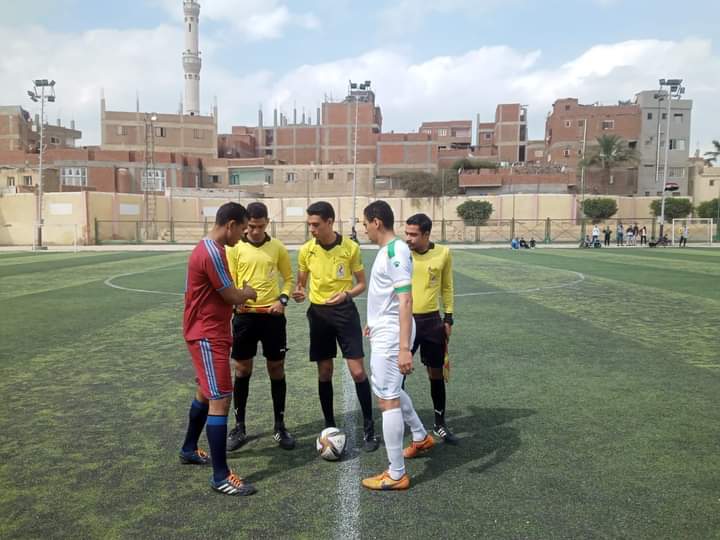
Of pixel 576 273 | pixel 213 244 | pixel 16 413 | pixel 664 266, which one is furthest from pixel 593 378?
pixel 664 266

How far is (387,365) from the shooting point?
4.09 meters

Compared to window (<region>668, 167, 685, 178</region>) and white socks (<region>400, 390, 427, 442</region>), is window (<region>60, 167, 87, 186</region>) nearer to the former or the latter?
white socks (<region>400, 390, 427, 442</region>)

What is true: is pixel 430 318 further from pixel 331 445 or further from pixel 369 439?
pixel 331 445

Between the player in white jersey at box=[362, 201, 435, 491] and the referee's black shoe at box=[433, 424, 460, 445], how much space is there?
3.06 feet

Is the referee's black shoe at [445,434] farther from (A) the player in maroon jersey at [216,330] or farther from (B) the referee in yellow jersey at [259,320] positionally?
(A) the player in maroon jersey at [216,330]

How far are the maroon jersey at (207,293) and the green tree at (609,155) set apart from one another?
74971mm

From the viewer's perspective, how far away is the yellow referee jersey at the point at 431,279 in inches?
205

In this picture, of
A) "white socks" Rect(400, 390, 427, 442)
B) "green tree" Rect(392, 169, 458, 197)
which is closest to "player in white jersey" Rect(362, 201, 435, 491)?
"white socks" Rect(400, 390, 427, 442)

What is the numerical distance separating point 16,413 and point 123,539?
10.5ft

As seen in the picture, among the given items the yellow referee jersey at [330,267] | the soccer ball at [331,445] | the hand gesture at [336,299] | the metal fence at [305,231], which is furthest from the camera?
the metal fence at [305,231]

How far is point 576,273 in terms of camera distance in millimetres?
19906

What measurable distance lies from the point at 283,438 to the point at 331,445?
0.54 m

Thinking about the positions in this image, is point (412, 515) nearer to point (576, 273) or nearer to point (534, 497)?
point (534, 497)

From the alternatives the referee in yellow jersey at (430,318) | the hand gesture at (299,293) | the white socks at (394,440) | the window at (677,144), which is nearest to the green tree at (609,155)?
the window at (677,144)
